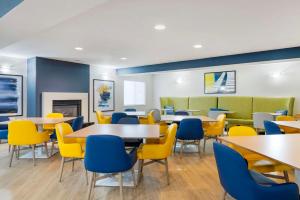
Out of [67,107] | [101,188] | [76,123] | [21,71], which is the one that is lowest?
[101,188]

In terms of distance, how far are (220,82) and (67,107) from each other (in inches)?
209

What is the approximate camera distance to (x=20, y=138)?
395 cm

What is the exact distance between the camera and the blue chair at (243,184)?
1476 mm

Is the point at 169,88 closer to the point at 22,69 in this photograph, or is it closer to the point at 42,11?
the point at 22,69

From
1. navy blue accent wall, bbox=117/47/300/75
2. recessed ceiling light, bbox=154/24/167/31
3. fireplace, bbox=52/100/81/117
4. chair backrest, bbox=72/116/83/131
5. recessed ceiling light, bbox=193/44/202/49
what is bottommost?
chair backrest, bbox=72/116/83/131

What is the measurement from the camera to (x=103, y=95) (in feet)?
27.5

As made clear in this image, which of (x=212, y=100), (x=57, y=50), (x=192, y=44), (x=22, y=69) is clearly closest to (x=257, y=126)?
(x=212, y=100)

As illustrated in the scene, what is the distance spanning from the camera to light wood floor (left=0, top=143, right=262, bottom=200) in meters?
2.82

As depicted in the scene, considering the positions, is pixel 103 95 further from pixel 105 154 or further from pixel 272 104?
pixel 105 154

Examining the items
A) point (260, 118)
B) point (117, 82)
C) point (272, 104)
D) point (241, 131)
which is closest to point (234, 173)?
point (241, 131)

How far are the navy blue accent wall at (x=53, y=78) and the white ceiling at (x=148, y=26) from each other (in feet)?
2.34

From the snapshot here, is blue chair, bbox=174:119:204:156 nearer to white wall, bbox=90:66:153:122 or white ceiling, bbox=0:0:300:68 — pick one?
white ceiling, bbox=0:0:300:68

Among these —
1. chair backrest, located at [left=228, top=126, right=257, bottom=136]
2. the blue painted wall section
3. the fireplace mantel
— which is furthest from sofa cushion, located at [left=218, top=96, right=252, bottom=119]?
the blue painted wall section

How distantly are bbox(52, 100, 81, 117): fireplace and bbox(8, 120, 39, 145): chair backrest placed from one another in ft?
9.20
